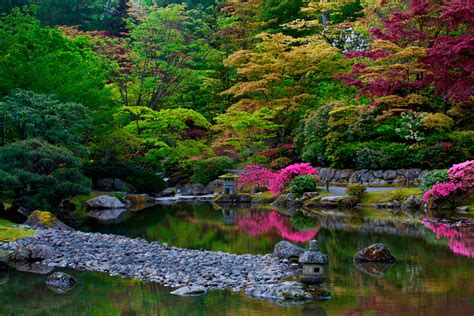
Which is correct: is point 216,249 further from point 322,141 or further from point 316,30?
point 316,30

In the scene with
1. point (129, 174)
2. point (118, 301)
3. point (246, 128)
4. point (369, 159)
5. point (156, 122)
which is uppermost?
point (156, 122)

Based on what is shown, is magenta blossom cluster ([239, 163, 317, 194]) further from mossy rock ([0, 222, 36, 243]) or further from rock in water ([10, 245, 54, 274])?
rock in water ([10, 245, 54, 274])

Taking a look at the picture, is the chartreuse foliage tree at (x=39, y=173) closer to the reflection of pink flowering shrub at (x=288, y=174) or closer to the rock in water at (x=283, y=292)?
the reflection of pink flowering shrub at (x=288, y=174)

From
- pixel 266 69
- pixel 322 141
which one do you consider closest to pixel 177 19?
pixel 266 69

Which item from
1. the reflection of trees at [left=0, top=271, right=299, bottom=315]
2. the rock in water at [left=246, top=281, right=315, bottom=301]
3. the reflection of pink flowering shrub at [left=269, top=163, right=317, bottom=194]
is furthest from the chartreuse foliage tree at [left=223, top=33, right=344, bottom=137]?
the rock in water at [left=246, top=281, right=315, bottom=301]

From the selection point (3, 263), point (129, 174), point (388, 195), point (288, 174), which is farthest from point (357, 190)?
point (3, 263)

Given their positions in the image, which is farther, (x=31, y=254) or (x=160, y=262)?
(x=31, y=254)

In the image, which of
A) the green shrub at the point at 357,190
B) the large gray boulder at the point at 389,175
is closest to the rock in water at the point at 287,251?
the green shrub at the point at 357,190

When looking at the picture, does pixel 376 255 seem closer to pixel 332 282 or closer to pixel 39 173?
pixel 332 282

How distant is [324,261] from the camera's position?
937 centimetres

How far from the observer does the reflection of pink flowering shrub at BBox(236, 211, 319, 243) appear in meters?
15.1

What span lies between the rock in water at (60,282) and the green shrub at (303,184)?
14.7 m

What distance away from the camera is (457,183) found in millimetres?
19547

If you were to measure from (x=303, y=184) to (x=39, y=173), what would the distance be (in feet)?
33.2
